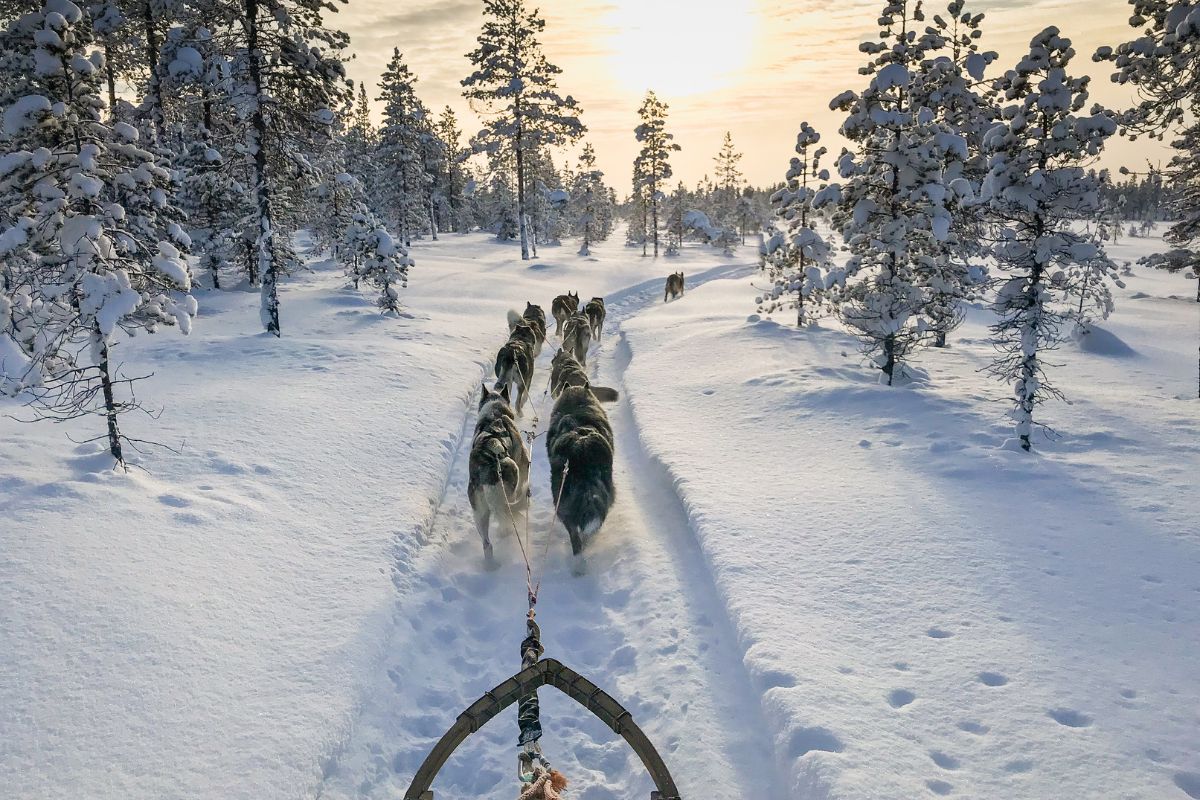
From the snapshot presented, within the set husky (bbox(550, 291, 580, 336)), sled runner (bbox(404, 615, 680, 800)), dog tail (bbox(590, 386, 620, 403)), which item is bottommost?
sled runner (bbox(404, 615, 680, 800))

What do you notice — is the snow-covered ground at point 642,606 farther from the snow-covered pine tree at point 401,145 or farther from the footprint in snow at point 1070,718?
the snow-covered pine tree at point 401,145

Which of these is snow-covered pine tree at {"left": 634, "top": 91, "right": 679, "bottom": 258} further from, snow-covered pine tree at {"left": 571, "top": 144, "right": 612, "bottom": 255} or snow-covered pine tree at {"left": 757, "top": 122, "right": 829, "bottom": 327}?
snow-covered pine tree at {"left": 757, "top": 122, "right": 829, "bottom": 327}

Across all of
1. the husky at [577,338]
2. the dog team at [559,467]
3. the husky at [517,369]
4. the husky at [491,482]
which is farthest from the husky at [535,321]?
the husky at [491,482]

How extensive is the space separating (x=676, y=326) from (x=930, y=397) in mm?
10438

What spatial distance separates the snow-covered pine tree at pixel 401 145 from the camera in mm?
44969

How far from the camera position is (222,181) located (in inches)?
702

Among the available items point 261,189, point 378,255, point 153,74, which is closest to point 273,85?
point 261,189

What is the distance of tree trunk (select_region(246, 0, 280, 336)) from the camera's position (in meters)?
14.9

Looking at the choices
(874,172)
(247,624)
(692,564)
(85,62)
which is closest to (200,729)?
(247,624)

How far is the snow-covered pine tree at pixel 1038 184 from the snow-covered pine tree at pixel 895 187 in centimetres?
303

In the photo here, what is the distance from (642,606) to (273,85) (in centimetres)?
1614

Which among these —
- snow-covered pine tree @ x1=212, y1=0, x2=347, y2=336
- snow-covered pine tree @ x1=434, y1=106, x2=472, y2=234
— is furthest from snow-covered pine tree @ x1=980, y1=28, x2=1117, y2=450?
snow-covered pine tree @ x1=434, y1=106, x2=472, y2=234

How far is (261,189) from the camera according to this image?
15.6 m

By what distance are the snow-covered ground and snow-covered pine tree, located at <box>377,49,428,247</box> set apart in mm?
39089
